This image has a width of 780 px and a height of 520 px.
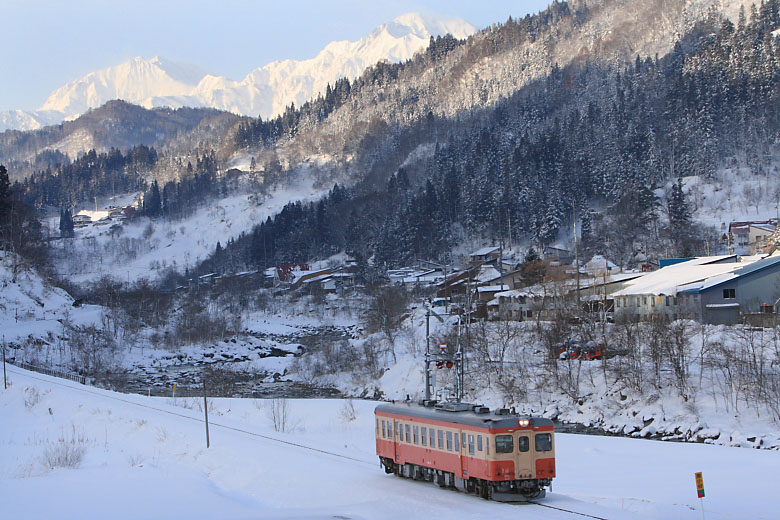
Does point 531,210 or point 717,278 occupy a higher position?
point 531,210

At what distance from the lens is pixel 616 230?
3816 inches

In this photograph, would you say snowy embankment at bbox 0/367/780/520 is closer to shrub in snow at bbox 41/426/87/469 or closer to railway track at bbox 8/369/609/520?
shrub in snow at bbox 41/426/87/469

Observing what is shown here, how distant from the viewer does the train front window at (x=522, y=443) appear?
19672 millimetres

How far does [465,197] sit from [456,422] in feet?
347

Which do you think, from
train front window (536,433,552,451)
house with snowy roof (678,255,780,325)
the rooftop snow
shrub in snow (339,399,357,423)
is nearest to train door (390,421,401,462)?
train front window (536,433,552,451)

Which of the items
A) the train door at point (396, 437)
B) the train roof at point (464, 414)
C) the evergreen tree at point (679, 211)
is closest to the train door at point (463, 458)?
the train roof at point (464, 414)

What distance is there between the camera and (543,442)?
794 inches

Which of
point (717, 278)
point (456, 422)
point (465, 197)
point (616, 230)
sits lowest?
point (456, 422)

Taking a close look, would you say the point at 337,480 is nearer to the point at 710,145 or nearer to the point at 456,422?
the point at 456,422

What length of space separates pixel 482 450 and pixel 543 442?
5.98 feet

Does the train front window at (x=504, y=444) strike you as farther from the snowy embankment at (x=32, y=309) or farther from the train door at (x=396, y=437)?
the snowy embankment at (x=32, y=309)

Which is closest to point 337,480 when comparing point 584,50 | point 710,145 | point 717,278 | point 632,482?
point 632,482

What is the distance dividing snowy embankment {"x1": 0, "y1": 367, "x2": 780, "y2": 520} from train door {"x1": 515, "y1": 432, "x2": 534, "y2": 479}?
1.00 m

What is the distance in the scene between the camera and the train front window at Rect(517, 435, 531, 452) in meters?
19.7
